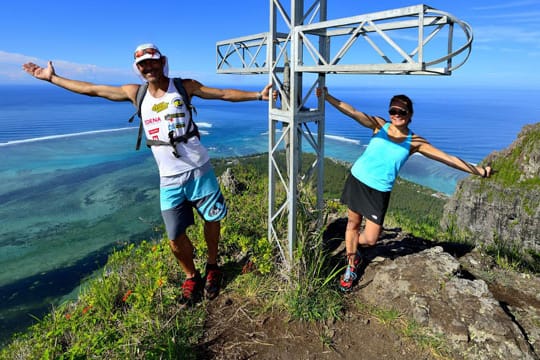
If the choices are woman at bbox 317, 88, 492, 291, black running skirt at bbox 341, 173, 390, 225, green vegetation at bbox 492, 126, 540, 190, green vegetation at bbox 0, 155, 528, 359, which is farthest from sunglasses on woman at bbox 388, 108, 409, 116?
green vegetation at bbox 492, 126, 540, 190

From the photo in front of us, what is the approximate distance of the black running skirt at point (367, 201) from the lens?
385 centimetres

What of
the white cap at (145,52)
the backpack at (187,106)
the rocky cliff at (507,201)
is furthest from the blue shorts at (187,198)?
the rocky cliff at (507,201)

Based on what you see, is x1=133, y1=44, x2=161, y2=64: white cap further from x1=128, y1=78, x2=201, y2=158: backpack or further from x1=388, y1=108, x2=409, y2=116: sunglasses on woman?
x1=388, y1=108, x2=409, y2=116: sunglasses on woman

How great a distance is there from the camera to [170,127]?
3.32 metres

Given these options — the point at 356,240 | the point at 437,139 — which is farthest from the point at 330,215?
the point at 437,139

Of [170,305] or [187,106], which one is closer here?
[187,106]

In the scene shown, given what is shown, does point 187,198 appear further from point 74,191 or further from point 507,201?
point 74,191

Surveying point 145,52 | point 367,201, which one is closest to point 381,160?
point 367,201

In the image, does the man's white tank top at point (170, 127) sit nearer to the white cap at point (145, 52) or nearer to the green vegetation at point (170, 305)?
the white cap at point (145, 52)

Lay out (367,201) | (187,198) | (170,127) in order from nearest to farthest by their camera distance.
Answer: (170,127) < (187,198) < (367,201)

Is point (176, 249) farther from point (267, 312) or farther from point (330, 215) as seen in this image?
point (330, 215)

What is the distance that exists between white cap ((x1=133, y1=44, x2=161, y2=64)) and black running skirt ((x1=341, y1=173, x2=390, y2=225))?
2527mm

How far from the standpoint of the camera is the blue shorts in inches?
137

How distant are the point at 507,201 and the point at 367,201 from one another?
6778 millimetres
